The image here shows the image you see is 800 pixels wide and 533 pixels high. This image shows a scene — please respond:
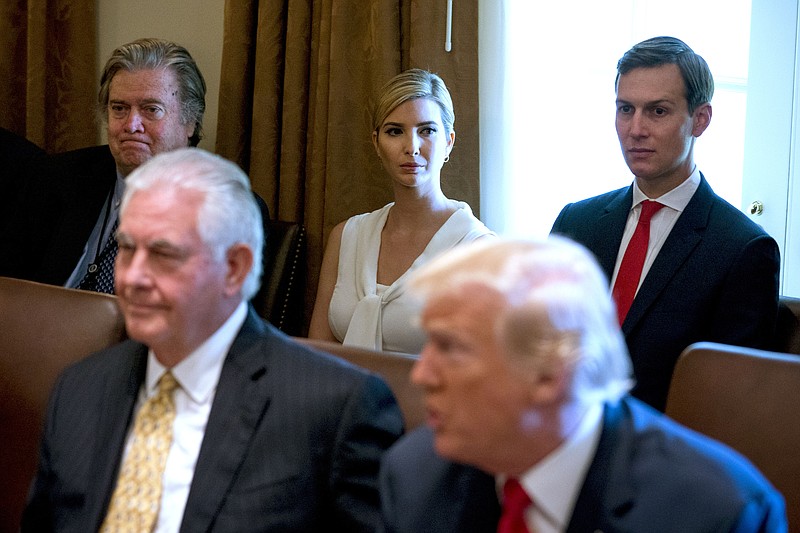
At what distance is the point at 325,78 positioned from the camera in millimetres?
3293

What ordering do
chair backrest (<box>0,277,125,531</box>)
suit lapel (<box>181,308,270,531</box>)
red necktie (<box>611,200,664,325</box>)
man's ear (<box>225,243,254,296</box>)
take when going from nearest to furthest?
1. suit lapel (<box>181,308,270,531</box>)
2. man's ear (<box>225,243,254,296</box>)
3. chair backrest (<box>0,277,125,531</box>)
4. red necktie (<box>611,200,664,325</box>)

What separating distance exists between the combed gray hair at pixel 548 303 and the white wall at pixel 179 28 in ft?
8.44

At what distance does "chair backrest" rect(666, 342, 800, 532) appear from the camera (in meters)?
1.69

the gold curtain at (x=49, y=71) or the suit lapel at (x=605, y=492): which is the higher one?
the gold curtain at (x=49, y=71)

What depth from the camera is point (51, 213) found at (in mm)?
3316

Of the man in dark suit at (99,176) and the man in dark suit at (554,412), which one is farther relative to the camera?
the man in dark suit at (99,176)

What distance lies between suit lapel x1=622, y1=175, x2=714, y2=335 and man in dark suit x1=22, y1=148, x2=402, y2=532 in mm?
925

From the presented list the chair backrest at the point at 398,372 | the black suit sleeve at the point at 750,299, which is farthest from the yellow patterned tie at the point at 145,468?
the black suit sleeve at the point at 750,299

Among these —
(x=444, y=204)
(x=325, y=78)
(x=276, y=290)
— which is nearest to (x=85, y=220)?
(x=276, y=290)

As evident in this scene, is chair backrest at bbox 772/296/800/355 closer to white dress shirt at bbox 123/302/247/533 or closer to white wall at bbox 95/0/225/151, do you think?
white dress shirt at bbox 123/302/247/533

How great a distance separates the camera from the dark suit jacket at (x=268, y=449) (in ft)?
5.41

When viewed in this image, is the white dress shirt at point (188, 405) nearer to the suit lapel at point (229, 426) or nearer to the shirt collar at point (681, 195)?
the suit lapel at point (229, 426)

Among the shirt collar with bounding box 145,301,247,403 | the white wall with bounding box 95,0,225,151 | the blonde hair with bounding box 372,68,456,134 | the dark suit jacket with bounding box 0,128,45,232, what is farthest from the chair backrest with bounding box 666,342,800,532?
the dark suit jacket with bounding box 0,128,45,232

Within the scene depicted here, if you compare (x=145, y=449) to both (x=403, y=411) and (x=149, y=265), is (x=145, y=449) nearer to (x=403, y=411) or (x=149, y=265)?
(x=149, y=265)
